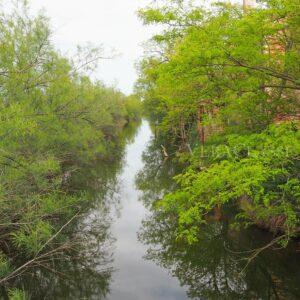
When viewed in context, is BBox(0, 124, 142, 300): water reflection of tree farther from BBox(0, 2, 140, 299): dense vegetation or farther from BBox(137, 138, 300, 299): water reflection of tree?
BBox(137, 138, 300, 299): water reflection of tree

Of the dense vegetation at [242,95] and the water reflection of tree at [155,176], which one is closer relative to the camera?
the dense vegetation at [242,95]

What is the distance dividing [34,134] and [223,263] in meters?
9.31

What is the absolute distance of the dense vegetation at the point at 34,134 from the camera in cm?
1267

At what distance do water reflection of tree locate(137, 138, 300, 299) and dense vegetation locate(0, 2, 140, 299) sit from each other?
4.03 m

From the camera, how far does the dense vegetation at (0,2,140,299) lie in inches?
499

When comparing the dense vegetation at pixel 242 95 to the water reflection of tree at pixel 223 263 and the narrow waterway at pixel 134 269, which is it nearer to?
the water reflection of tree at pixel 223 263

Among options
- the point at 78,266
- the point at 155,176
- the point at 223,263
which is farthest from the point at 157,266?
the point at 155,176

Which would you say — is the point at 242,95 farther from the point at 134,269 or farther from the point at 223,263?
the point at 134,269

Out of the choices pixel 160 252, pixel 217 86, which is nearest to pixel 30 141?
pixel 160 252

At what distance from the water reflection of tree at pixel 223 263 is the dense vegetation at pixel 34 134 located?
4.03 m

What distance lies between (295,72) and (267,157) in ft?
15.0

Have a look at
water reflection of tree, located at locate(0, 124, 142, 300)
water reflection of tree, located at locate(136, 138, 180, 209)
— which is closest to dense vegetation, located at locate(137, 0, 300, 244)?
water reflection of tree, located at locate(0, 124, 142, 300)

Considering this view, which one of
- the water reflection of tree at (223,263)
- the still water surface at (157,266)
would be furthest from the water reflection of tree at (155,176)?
the water reflection of tree at (223,263)

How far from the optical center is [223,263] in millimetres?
15250
